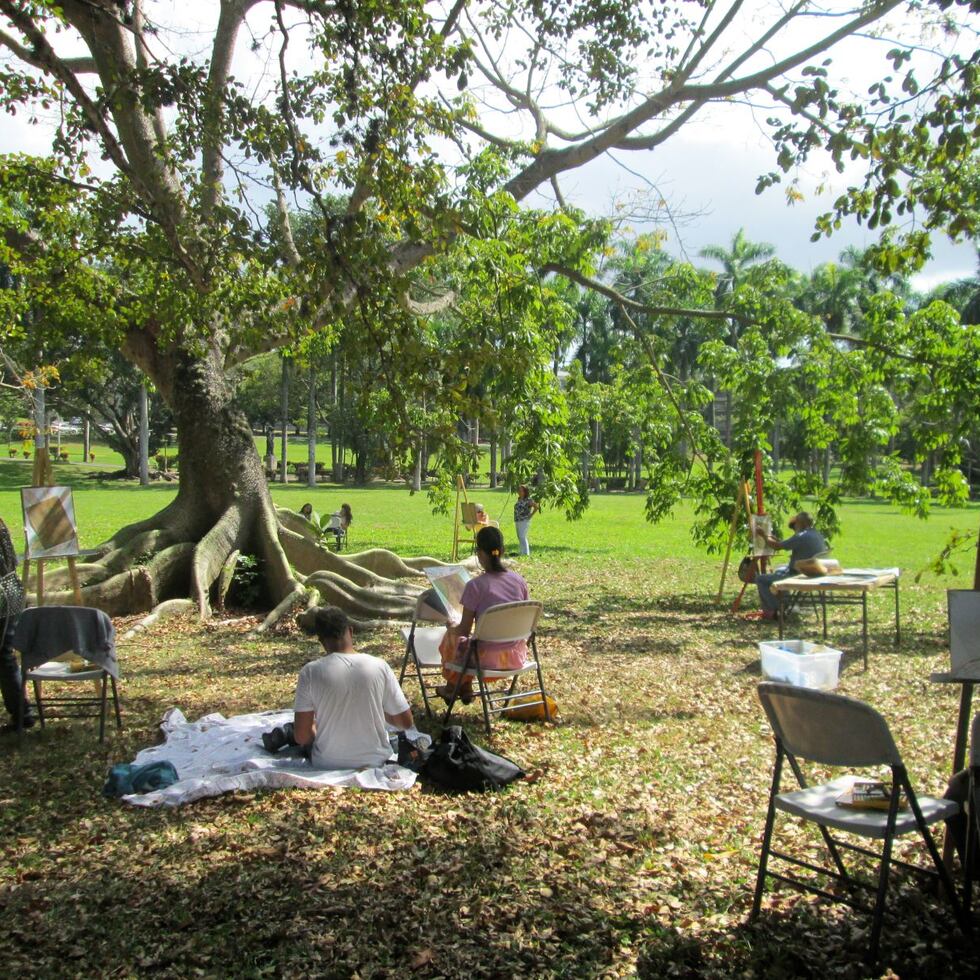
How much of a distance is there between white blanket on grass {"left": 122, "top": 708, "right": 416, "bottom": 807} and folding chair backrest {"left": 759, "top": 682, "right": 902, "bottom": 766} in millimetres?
2196

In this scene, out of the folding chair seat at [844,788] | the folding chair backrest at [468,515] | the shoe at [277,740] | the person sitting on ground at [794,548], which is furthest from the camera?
the folding chair backrest at [468,515]

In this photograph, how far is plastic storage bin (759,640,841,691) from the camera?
23.4 feet

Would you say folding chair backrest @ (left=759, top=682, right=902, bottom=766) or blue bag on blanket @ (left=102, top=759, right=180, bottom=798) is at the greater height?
folding chair backrest @ (left=759, top=682, right=902, bottom=766)

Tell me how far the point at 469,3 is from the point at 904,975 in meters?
9.03

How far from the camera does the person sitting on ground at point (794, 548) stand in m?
10.2

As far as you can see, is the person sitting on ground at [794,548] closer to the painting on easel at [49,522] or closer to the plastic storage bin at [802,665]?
the plastic storage bin at [802,665]

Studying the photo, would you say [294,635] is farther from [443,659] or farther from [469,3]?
[469,3]

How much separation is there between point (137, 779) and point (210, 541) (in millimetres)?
6489

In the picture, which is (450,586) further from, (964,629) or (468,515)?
(468,515)

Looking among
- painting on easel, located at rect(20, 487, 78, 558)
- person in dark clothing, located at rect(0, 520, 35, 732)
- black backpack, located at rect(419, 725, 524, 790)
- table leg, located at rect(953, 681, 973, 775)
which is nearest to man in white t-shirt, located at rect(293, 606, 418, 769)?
black backpack, located at rect(419, 725, 524, 790)

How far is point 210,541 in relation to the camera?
1120cm

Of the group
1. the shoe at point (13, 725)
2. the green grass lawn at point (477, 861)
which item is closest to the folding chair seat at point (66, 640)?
the shoe at point (13, 725)

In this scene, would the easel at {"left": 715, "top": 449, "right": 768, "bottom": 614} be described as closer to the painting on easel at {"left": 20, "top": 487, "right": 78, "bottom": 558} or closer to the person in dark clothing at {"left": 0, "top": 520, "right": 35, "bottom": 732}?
the painting on easel at {"left": 20, "top": 487, "right": 78, "bottom": 558}

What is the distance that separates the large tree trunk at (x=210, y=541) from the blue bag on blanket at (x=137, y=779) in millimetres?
5372
